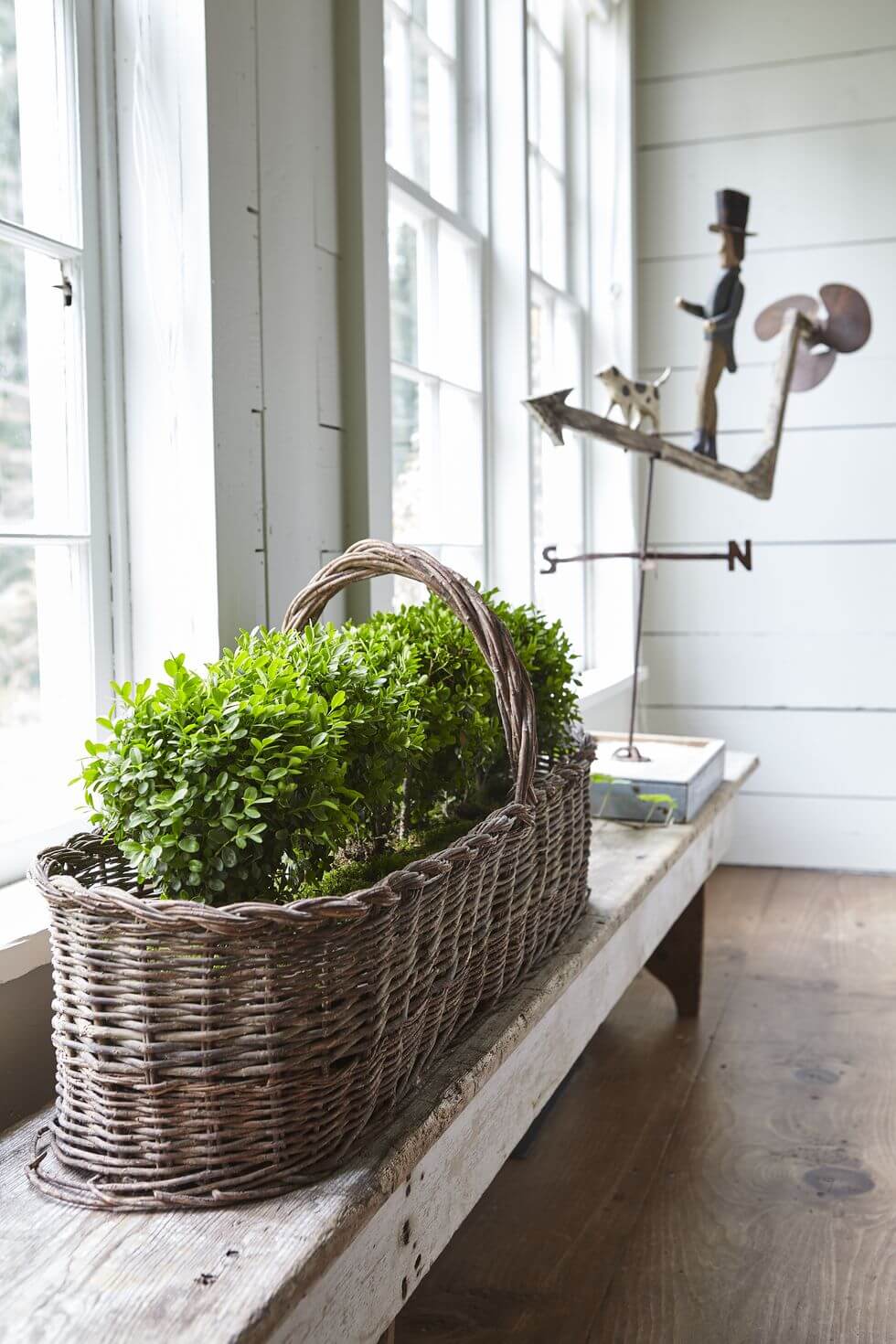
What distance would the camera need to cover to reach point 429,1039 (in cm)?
107

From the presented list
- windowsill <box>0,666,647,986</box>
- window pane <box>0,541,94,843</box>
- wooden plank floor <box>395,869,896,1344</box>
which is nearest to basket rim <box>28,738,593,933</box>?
windowsill <box>0,666,647,986</box>

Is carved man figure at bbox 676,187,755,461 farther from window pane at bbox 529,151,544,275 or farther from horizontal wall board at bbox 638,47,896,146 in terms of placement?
horizontal wall board at bbox 638,47,896,146

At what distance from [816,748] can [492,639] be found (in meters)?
2.92

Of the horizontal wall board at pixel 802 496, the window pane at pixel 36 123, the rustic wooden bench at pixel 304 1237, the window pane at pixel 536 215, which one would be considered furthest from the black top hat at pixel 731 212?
the rustic wooden bench at pixel 304 1237

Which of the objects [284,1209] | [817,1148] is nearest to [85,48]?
[284,1209]

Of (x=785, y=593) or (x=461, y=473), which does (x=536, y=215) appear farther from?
(x=785, y=593)

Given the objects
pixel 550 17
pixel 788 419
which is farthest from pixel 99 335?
pixel 788 419

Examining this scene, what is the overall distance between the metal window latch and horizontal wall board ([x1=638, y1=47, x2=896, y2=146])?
9.55ft

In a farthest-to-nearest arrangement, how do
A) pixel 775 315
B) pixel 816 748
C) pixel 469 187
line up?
pixel 816 748, pixel 775 315, pixel 469 187

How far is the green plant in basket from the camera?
0.89m

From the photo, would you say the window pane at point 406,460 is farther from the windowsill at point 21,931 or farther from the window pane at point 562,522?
the windowsill at point 21,931

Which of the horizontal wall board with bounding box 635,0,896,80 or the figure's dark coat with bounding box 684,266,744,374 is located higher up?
the horizontal wall board with bounding box 635,0,896,80

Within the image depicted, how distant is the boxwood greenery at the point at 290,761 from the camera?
0.90 meters

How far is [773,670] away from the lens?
386cm
